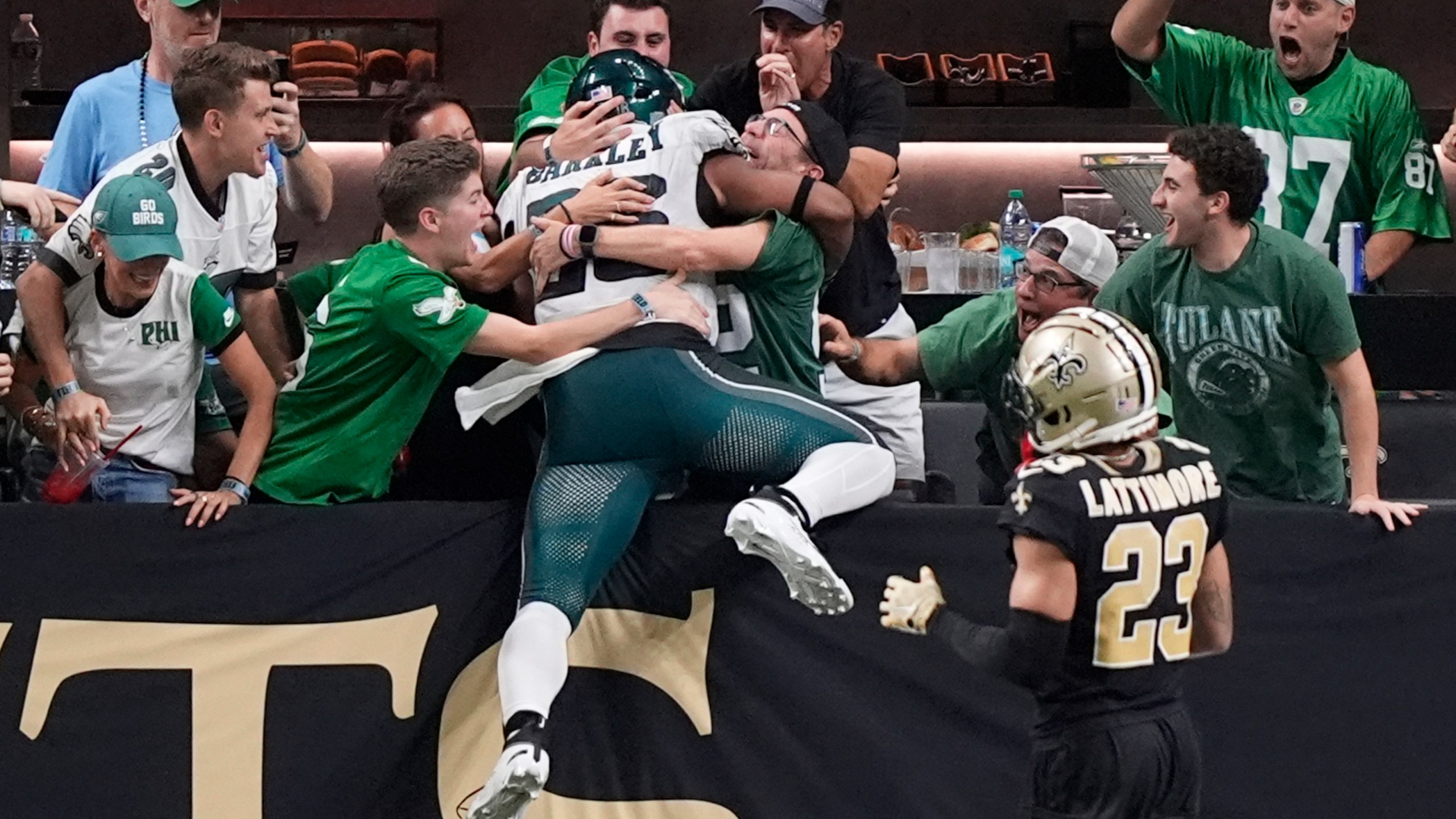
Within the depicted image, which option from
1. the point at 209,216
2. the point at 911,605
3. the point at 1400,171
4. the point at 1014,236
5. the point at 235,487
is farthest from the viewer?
the point at 1014,236

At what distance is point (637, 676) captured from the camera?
14.6 feet

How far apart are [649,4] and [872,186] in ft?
2.42

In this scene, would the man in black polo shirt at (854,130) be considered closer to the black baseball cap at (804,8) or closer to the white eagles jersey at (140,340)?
the black baseball cap at (804,8)

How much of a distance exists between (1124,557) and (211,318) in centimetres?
231

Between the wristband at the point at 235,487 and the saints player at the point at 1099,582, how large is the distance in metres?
1.76

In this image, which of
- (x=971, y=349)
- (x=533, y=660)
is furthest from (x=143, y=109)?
(x=971, y=349)

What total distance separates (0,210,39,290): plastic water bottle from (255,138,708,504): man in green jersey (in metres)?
1.99

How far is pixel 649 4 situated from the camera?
4801 millimetres

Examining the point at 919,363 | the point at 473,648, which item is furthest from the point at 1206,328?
the point at 473,648

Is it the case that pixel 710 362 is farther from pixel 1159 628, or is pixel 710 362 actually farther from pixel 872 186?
pixel 1159 628

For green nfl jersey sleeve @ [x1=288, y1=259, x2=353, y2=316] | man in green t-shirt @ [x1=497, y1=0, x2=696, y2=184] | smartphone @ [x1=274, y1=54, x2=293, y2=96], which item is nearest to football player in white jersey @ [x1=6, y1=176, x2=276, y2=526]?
green nfl jersey sleeve @ [x1=288, y1=259, x2=353, y2=316]

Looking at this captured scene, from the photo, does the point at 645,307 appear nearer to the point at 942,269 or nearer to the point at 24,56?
the point at 942,269

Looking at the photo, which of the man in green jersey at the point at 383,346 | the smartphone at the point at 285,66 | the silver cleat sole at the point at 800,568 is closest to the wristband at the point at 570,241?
the man in green jersey at the point at 383,346

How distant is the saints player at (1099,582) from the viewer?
3.38 metres
